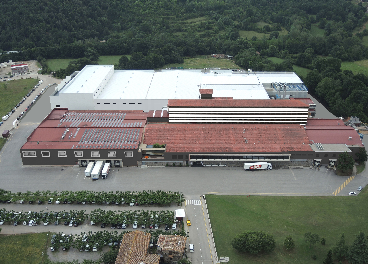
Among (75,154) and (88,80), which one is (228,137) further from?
(88,80)

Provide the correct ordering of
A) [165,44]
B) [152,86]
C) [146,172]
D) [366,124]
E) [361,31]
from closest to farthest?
[146,172] → [366,124] → [152,86] → [165,44] → [361,31]

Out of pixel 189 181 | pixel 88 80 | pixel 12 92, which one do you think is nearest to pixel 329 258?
pixel 189 181

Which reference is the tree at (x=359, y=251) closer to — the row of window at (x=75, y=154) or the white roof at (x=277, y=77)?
the row of window at (x=75, y=154)

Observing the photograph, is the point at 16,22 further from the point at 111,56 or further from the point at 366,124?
the point at 366,124

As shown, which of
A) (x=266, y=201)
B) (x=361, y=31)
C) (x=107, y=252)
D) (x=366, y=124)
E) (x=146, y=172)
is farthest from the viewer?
→ (x=361, y=31)

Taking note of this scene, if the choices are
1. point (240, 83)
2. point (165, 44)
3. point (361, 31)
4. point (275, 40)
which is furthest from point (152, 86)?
point (361, 31)

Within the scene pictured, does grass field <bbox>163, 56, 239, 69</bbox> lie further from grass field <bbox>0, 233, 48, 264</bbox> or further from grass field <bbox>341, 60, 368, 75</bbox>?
grass field <bbox>0, 233, 48, 264</bbox>
